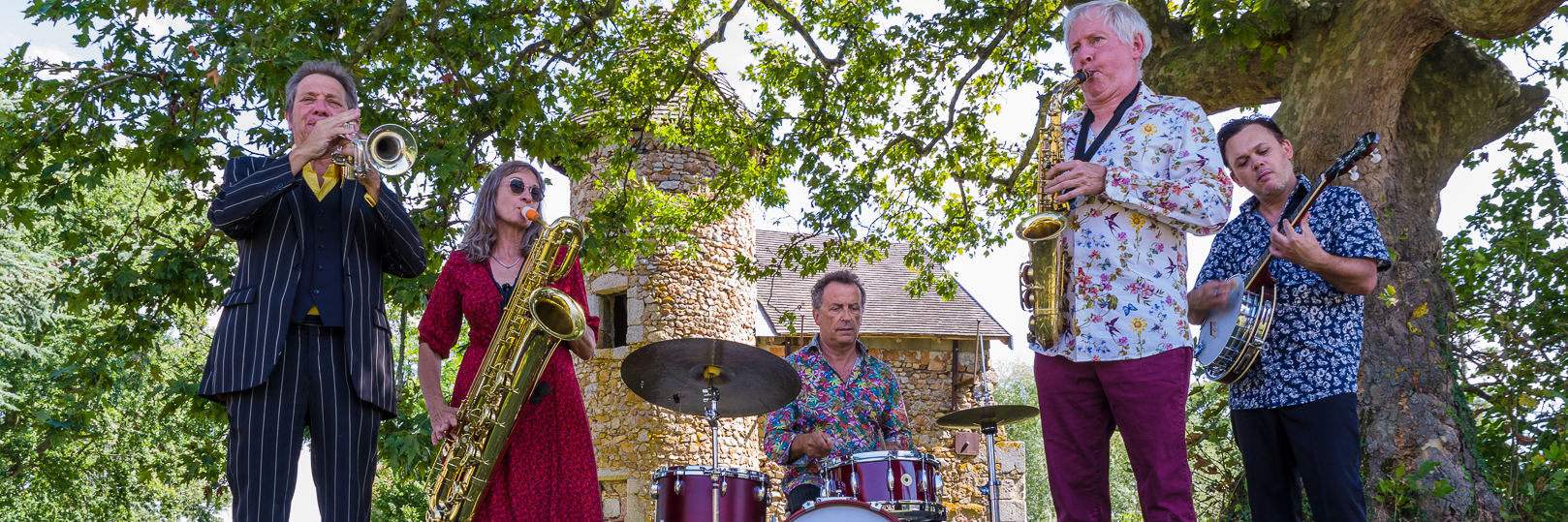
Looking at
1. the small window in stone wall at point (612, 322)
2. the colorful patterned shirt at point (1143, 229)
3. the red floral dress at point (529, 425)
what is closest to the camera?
the colorful patterned shirt at point (1143, 229)

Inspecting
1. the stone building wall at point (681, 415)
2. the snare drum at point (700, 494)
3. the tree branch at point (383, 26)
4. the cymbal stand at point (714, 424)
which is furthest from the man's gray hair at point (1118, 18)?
the stone building wall at point (681, 415)

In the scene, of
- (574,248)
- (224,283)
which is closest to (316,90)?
(574,248)

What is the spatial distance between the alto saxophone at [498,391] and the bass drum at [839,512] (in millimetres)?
1053

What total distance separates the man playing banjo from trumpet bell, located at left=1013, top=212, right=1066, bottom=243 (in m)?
0.84

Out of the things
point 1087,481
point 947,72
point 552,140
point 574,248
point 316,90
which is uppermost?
point 947,72

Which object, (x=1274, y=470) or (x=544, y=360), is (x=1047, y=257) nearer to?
(x=1274, y=470)

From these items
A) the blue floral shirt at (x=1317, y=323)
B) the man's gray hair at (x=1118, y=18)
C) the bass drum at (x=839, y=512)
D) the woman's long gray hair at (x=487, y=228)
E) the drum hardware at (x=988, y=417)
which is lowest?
the bass drum at (x=839, y=512)

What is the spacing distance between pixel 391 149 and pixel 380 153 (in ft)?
0.13

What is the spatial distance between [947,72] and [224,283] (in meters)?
6.67

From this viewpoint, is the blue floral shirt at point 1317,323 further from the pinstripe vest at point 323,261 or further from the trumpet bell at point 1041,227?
the pinstripe vest at point 323,261

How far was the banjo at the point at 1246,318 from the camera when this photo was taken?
3086 millimetres

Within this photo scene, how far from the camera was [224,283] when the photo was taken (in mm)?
6332

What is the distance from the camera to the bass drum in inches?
138

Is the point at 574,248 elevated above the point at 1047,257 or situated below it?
above
